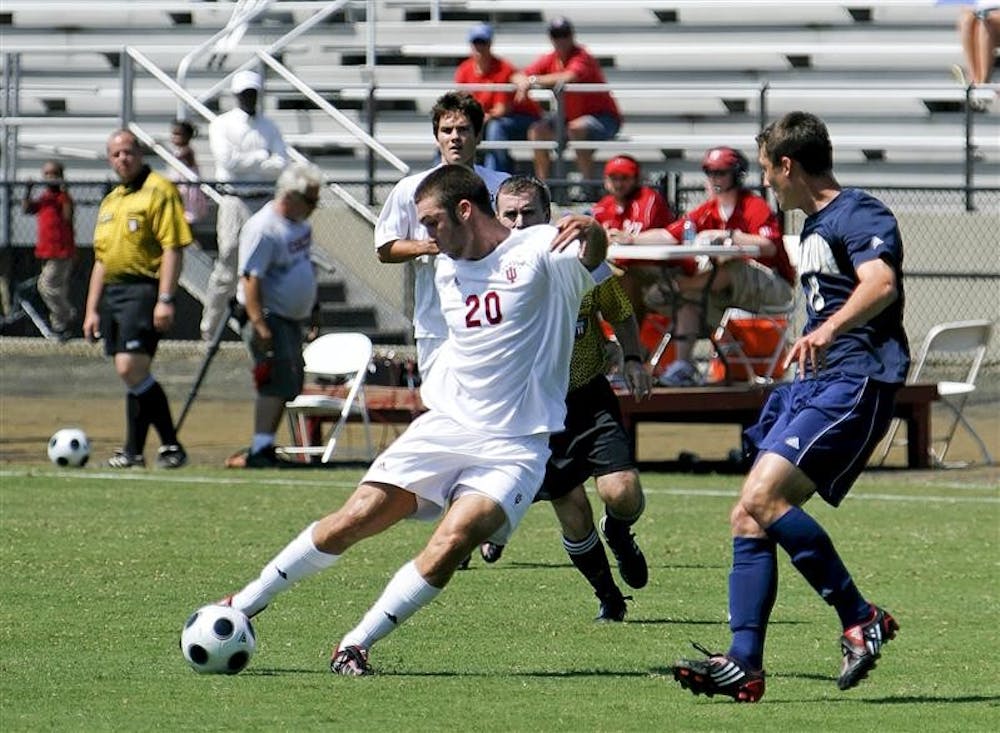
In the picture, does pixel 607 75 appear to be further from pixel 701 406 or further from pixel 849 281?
pixel 849 281

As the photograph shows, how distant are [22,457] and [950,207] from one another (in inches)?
394

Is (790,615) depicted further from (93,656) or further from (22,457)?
(22,457)

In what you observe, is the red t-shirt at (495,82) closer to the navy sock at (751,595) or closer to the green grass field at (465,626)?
the green grass field at (465,626)

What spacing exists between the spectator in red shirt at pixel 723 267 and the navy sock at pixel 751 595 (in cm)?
836

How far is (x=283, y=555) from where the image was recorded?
7078mm

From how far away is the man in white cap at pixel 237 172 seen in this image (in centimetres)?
1947

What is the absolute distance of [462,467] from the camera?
7.00 metres

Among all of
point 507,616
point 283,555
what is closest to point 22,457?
point 507,616

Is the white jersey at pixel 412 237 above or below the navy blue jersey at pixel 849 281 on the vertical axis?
below

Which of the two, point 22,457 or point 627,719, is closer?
point 627,719

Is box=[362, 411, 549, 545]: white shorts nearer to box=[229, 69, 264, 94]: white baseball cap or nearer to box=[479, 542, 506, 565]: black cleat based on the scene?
box=[479, 542, 506, 565]: black cleat

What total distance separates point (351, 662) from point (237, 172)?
13.6m

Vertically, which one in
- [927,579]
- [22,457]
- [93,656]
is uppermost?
[93,656]

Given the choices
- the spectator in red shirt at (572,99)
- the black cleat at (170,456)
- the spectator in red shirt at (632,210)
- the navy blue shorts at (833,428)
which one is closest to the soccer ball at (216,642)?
the navy blue shorts at (833,428)
